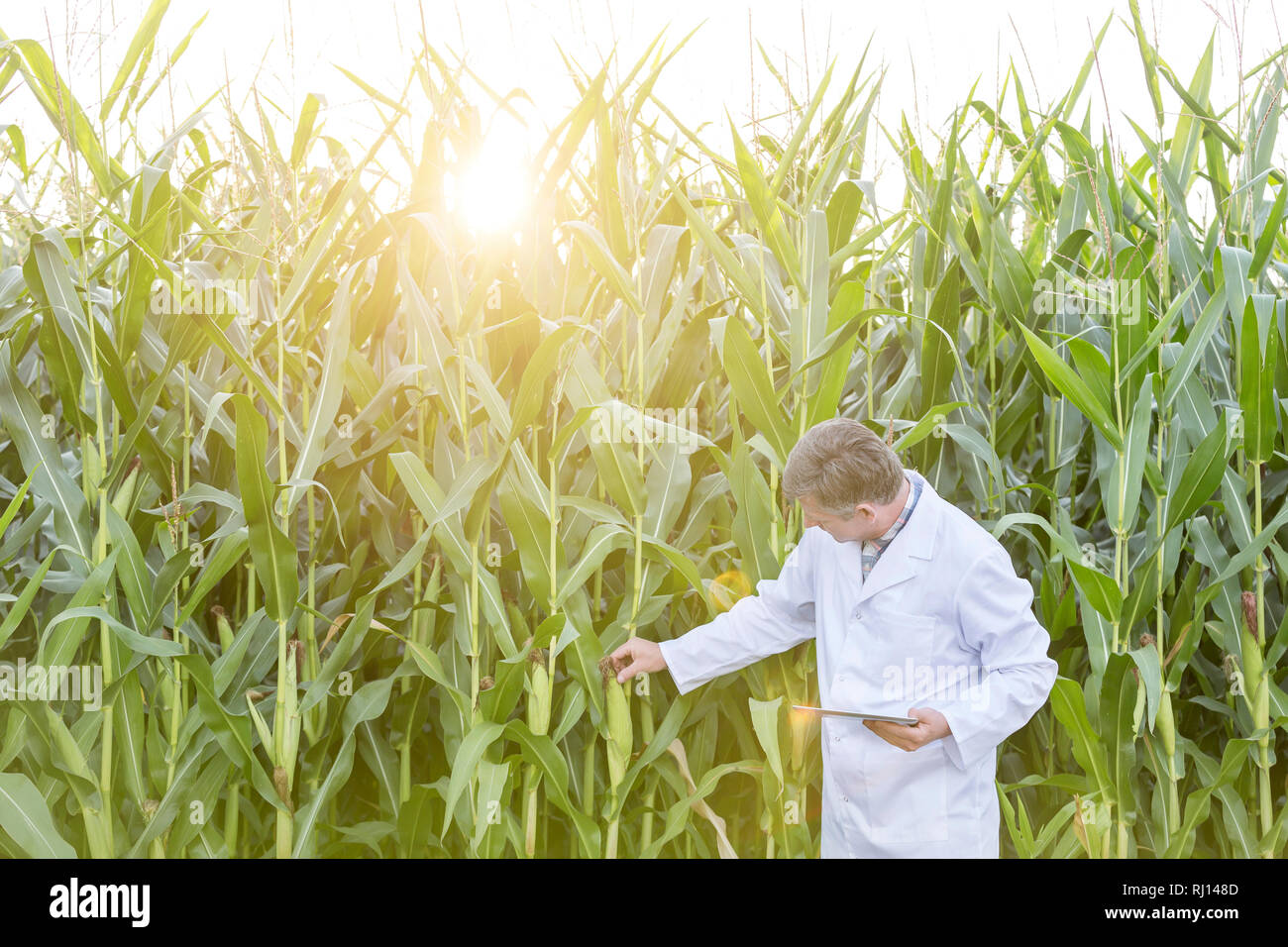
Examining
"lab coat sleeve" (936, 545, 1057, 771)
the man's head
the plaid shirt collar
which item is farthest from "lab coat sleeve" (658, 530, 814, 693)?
"lab coat sleeve" (936, 545, 1057, 771)

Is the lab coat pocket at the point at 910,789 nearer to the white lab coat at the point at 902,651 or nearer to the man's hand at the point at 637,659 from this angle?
the white lab coat at the point at 902,651

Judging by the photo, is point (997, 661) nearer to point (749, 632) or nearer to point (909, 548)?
point (909, 548)

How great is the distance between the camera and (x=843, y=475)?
1829 millimetres

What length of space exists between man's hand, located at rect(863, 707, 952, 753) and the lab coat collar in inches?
11.4

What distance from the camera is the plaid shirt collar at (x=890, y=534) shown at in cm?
208

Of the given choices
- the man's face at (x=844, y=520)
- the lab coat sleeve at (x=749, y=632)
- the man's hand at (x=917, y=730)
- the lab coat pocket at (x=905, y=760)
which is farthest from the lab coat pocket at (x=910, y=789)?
the man's face at (x=844, y=520)

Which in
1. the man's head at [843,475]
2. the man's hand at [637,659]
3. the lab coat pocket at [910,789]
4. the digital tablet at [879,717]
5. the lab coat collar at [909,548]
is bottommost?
the lab coat pocket at [910,789]

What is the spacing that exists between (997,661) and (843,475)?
565mm

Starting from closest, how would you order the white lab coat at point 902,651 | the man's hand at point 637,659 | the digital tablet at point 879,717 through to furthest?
the digital tablet at point 879,717 → the white lab coat at point 902,651 → the man's hand at point 637,659

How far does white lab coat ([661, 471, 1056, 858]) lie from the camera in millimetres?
1985

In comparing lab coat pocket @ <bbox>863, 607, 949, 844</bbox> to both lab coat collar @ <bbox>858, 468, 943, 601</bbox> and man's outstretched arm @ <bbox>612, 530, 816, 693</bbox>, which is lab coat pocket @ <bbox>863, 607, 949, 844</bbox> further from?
man's outstretched arm @ <bbox>612, 530, 816, 693</bbox>

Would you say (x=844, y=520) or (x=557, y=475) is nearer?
(x=844, y=520)

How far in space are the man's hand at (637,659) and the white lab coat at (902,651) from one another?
3 centimetres

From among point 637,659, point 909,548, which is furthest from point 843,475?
point 637,659
